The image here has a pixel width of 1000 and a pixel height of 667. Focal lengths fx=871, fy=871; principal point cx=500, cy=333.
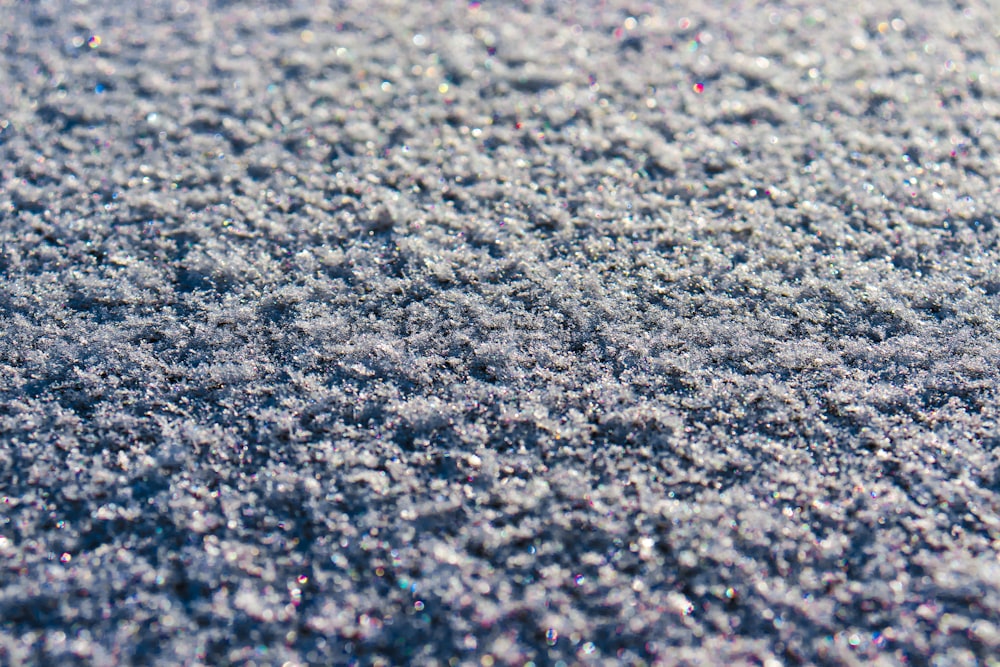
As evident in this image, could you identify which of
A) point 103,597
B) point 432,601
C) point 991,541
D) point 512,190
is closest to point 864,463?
point 991,541

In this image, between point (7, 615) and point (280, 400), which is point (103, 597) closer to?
point (7, 615)

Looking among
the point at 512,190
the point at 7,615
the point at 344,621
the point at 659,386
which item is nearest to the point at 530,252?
the point at 512,190

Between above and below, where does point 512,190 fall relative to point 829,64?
below

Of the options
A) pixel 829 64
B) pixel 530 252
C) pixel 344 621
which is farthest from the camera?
pixel 829 64

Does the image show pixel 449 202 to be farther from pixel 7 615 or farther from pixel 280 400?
pixel 7 615

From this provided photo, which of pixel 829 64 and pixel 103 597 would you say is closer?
pixel 103 597

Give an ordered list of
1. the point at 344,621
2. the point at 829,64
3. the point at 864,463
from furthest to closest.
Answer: the point at 829,64
the point at 864,463
the point at 344,621

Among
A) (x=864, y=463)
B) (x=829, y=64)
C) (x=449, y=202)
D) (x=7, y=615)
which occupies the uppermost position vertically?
(x=829, y=64)
